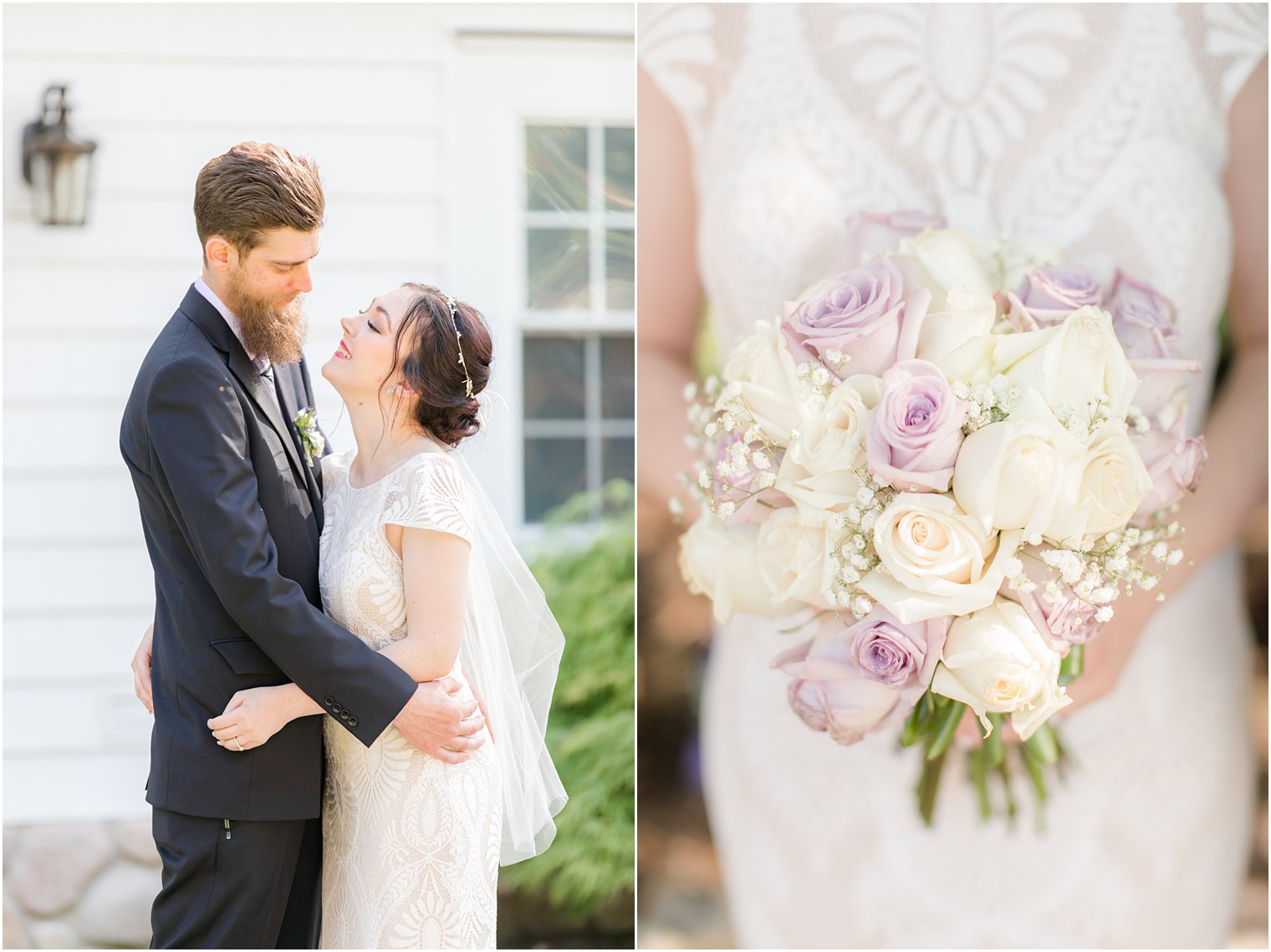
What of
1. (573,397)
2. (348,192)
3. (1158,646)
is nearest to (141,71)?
(348,192)

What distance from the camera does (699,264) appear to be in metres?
2.07

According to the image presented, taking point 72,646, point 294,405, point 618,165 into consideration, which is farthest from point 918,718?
point 72,646

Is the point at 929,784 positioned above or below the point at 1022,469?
below

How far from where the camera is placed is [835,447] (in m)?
1.49

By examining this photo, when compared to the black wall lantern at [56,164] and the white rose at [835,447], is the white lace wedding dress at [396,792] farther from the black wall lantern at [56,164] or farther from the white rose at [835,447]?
the black wall lantern at [56,164]

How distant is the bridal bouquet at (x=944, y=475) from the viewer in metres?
1.42

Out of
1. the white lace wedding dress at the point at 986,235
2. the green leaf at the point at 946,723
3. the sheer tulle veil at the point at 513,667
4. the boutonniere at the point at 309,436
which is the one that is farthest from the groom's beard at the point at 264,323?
the green leaf at the point at 946,723

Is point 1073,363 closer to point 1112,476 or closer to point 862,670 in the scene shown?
point 1112,476

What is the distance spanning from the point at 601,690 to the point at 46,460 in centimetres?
181

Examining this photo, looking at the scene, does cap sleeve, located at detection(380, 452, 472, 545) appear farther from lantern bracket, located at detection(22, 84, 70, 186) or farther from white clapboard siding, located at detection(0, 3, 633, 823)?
lantern bracket, located at detection(22, 84, 70, 186)

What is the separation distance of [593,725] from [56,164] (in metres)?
2.27

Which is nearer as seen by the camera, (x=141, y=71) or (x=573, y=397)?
(x=141, y=71)

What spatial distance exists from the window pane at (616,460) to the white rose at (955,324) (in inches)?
79.0

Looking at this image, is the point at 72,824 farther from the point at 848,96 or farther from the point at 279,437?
the point at 848,96
